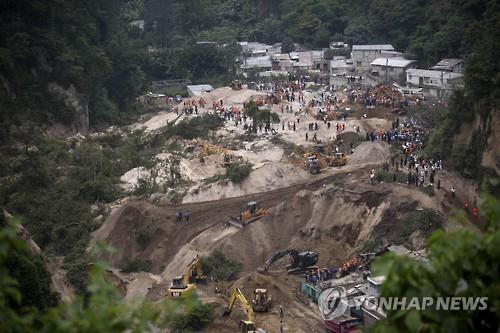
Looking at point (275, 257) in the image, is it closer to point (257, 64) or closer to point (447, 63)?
point (447, 63)

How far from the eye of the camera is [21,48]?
5203 centimetres

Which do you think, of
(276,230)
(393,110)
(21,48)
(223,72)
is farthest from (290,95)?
(276,230)

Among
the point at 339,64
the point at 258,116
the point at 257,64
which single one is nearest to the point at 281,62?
the point at 257,64

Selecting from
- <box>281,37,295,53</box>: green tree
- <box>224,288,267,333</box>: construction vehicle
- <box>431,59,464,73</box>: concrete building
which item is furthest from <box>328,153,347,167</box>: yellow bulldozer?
<box>281,37,295,53</box>: green tree

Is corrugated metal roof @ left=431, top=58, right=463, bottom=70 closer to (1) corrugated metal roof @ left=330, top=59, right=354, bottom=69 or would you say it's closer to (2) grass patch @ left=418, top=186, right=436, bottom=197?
(1) corrugated metal roof @ left=330, top=59, right=354, bottom=69

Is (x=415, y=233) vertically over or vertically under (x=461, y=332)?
under

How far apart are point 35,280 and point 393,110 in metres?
35.9

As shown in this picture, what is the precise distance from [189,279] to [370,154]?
1630 centimetres

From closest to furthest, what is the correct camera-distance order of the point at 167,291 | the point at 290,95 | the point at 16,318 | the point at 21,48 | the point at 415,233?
1. the point at 16,318
2. the point at 167,291
3. the point at 415,233
4. the point at 21,48
5. the point at 290,95

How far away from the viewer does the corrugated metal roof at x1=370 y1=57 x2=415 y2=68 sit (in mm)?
68062

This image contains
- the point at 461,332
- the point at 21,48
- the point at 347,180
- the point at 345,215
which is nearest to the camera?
the point at 461,332

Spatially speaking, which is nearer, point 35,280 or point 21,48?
point 35,280

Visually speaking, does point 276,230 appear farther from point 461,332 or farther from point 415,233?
point 461,332

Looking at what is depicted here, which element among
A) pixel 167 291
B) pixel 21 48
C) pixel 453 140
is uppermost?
pixel 21 48
